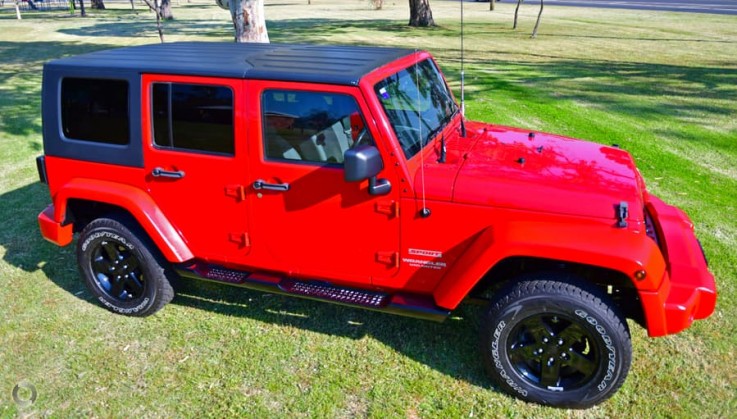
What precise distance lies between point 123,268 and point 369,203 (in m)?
2.19

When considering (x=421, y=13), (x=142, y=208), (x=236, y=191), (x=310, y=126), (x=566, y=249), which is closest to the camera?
(x=566, y=249)

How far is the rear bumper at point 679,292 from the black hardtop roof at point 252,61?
2096 mm

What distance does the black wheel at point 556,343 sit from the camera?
10.3 feet

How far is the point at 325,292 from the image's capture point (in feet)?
12.4

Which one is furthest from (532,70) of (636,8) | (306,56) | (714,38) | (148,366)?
(636,8)

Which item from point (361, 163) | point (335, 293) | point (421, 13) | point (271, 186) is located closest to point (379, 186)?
point (361, 163)

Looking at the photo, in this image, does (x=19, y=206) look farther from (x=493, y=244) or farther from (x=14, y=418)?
(x=493, y=244)

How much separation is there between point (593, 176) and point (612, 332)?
0.94 metres

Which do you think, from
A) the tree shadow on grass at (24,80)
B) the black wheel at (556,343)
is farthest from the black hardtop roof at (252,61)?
the tree shadow on grass at (24,80)

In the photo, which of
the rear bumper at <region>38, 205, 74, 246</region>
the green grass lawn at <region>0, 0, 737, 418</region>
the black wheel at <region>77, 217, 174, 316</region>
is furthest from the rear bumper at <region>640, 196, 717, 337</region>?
the rear bumper at <region>38, 205, 74, 246</region>

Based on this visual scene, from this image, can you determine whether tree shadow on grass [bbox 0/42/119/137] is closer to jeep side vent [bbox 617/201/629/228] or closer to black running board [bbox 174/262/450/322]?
black running board [bbox 174/262/450/322]

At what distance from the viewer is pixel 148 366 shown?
385 centimetres

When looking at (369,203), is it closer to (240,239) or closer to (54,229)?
(240,239)

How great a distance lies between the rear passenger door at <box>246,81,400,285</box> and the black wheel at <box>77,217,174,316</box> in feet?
3.32
